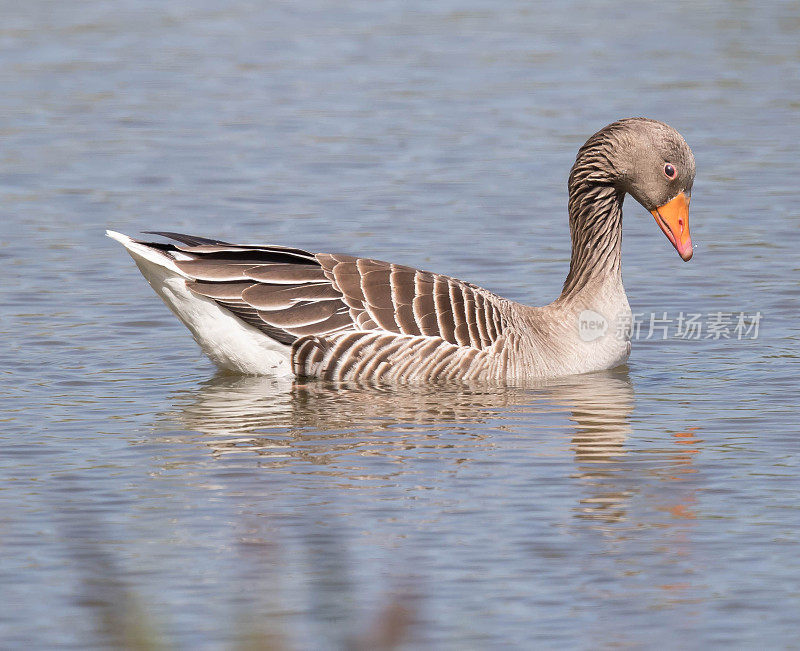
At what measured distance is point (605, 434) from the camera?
10.2 metres

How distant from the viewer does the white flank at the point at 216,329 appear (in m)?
11.2

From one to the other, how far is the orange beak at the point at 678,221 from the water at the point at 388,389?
1038mm

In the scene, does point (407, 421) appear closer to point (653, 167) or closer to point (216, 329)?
point (216, 329)

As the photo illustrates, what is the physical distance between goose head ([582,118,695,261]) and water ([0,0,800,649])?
4.15ft

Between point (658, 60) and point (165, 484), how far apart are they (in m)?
16.6

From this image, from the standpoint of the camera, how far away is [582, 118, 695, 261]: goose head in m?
11.6

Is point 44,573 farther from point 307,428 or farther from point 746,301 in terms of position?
point 746,301

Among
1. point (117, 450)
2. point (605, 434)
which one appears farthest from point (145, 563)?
point (605, 434)

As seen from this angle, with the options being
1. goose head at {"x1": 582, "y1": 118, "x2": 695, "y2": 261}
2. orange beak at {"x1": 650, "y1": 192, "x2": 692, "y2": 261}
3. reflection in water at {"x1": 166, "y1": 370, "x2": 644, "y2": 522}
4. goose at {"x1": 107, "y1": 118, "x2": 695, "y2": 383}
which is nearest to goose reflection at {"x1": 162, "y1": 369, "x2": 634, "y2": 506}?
reflection in water at {"x1": 166, "y1": 370, "x2": 644, "y2": 522}

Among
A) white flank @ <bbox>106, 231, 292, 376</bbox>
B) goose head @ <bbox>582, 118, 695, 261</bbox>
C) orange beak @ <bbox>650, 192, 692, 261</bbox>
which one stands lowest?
white flank @ <bbox>106, 231, 292, 376</bbox>

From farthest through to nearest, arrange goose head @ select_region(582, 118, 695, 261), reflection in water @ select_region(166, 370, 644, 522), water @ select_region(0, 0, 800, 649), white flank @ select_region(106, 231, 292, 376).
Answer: goose head @ select_region(582, 118, 695, 261), white flank @ select_region(106, 231, 292, 376), reflection in water @ select_region(166, 370, 644, 522), water @ select_region(0, 0, 800, 649)

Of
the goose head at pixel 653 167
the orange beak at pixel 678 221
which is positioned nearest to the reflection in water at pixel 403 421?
the orange beak at pixel 678 221

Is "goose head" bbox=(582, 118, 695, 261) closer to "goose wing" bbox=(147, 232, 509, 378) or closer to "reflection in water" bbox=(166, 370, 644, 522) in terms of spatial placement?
"reflection in water" bbox=(166, 370, 644, 522)

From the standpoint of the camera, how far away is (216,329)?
37.4ft
